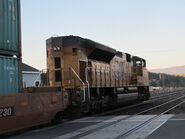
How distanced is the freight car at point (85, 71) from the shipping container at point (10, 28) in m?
4.31

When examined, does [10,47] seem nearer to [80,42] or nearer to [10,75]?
[10,75]

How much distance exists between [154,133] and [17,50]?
570 centimetres

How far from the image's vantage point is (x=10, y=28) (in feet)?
34.1

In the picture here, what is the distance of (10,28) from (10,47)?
0.71 metres

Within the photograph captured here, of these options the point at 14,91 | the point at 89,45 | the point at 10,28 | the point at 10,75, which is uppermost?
the point at 89,45

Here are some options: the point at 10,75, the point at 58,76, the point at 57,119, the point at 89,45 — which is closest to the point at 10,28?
the point at 10,75

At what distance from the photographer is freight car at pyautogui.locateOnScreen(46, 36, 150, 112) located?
Answer: 573 inches

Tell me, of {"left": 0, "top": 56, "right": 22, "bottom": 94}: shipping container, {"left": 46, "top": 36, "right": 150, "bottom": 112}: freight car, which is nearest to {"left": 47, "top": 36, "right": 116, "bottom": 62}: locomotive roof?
{"left": 46, "top": 36, "right": 150, "bottom": 112}: freight car

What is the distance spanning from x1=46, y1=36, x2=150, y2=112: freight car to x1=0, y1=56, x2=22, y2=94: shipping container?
4.17 metres

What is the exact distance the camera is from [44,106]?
11180 mm

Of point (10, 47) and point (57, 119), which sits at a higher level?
point (10, 47)

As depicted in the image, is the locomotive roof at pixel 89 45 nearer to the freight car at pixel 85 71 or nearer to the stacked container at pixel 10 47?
the freight car at pixel 85 71

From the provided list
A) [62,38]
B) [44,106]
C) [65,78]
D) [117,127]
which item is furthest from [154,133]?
[62,38]

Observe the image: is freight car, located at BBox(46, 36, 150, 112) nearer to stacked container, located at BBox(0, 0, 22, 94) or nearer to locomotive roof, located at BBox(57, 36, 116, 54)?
locomotive roof, located at BBox(57, 36, 116, 54)
